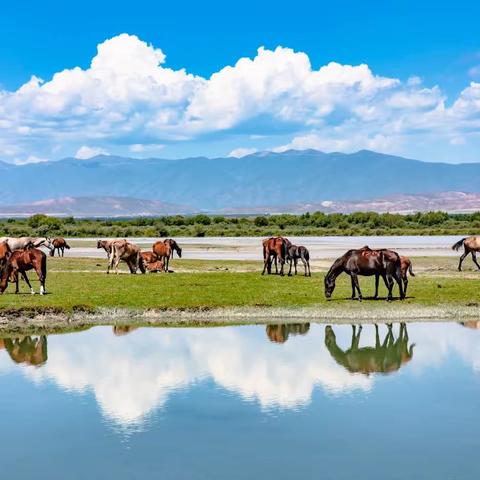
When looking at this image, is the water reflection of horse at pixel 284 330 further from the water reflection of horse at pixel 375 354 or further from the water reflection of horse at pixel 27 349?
the water reflection of horse at pixel 27 349

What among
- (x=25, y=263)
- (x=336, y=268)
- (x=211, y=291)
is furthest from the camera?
(x=211, y=291)

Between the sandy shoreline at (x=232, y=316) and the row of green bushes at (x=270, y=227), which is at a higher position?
the row of green bushes at (x=270, y=227)

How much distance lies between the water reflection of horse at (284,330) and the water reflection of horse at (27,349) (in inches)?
237

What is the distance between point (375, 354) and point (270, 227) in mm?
76217

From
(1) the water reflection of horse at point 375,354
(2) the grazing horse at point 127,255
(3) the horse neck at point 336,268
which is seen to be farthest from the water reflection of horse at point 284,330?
(2) the grazing horse at point 127,255

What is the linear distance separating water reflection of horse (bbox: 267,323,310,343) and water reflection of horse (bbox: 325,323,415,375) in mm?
858

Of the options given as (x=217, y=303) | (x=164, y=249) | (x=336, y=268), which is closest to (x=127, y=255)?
(x=164, y=249)

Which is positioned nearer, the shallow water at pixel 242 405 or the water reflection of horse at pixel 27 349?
the shallow water at pixel 242 405

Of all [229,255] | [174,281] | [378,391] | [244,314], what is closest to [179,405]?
[378,391]

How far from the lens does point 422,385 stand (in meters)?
16.4

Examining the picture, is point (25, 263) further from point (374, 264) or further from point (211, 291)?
point (374, 264)

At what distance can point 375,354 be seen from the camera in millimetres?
19906

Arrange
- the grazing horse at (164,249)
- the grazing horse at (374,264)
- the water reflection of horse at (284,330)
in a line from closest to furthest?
the water reflection of horse at (284,330)
the grazing horse at (374,264)
the grazing horse at (164,249)

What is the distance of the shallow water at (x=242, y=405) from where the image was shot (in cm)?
1175
